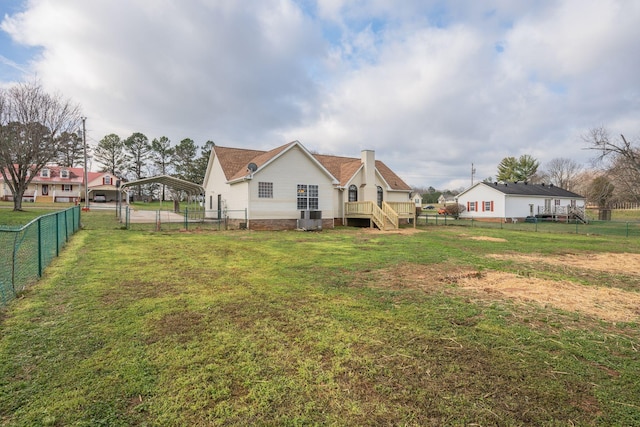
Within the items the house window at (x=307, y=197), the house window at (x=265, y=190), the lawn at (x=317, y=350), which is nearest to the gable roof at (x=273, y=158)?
the house window at (x=265, y=190)

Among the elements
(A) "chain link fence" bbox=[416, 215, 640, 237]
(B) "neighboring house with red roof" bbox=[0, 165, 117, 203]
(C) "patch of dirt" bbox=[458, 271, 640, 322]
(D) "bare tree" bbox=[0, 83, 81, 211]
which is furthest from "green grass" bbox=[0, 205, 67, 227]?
(A) "chain link fence" bbox=[416, 215, 640, 237]

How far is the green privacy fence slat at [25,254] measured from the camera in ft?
18.6

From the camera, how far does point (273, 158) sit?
66.8 feet

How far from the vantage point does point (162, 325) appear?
4.49 meters

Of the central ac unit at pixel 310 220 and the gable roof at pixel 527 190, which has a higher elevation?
the gable roof at pixel 527 190

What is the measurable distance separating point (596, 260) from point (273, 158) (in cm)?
1635

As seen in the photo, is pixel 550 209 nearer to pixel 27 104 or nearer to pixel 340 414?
pixel 340 414

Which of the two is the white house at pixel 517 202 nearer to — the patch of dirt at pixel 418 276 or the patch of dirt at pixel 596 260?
the patch of dirt at pixel 596 260

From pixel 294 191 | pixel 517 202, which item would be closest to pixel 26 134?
pixel 294 191

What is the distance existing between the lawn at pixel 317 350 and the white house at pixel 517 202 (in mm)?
32347

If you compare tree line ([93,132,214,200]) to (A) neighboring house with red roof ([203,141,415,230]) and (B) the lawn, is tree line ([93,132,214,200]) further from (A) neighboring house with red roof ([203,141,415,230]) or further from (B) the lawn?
(B) the lawn

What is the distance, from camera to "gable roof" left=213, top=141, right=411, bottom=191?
2198cm

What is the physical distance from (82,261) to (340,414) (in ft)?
29.6

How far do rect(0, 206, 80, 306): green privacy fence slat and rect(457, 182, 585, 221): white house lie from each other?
128 ft
